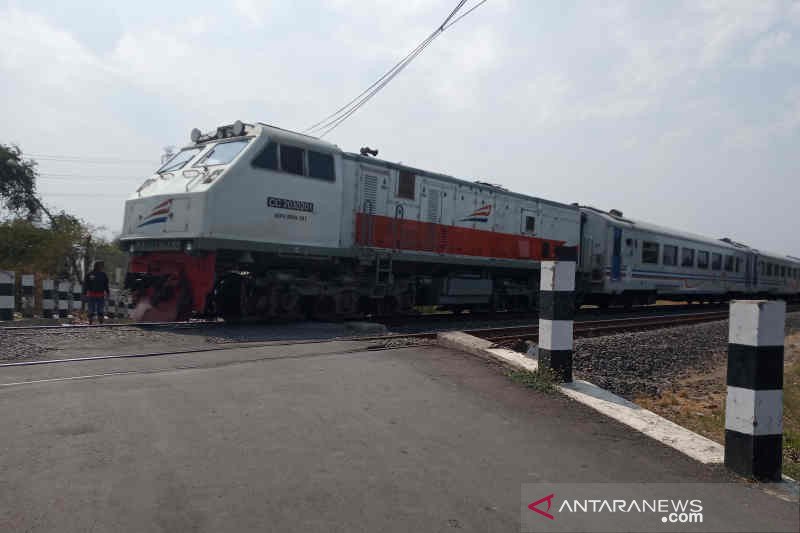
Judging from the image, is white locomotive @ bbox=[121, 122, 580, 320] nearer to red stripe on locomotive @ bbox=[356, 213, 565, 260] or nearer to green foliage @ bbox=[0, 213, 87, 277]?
red stripe on locomotive @ bbox=[356, 213, 565, 260]

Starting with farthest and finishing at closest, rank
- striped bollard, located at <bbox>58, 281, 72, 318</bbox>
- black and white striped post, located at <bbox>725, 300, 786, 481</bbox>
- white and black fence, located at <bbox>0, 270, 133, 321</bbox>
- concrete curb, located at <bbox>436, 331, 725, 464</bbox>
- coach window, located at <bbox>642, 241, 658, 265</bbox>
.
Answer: coach window, located at <bbox>642, 241, 658, 265</bbox>
striped bollard, located at <bbox>58, 281, 72, 318</bbox>
white and black fence, located at <bbox>0, 270, 133, 321</bbox>
concrete curb, located at <bbox>436, 331, 725, 464</bbox>
black and white striped post, located at <bbox>725, 300, 786, 481</bbox>

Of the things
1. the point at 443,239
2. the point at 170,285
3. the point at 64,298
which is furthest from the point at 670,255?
the point at 64,298

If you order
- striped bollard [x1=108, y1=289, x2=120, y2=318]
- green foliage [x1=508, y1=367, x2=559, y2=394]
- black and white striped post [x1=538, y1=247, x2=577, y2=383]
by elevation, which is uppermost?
black and white striped post [x1=538, y1=247, x2=577, y2=383]

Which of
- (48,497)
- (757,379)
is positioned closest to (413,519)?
(48,497)

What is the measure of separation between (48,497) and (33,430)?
1.14m

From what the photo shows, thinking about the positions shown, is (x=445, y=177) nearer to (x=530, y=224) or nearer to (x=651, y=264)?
(x=530, y=224)

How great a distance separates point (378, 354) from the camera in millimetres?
6609

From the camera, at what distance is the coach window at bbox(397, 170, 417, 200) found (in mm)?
13609

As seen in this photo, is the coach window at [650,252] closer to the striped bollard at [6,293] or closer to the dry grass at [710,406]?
the dry grass at [710,406]

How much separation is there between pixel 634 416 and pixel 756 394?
1058mm

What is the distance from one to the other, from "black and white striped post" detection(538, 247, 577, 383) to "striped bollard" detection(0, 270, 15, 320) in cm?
920

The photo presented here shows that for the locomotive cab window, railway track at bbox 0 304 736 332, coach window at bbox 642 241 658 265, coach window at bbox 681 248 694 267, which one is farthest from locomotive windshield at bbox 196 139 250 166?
coach window at bbox 681 248 694 267

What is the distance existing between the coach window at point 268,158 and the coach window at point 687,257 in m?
18.9

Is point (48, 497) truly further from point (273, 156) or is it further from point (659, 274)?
point (659, 274)
